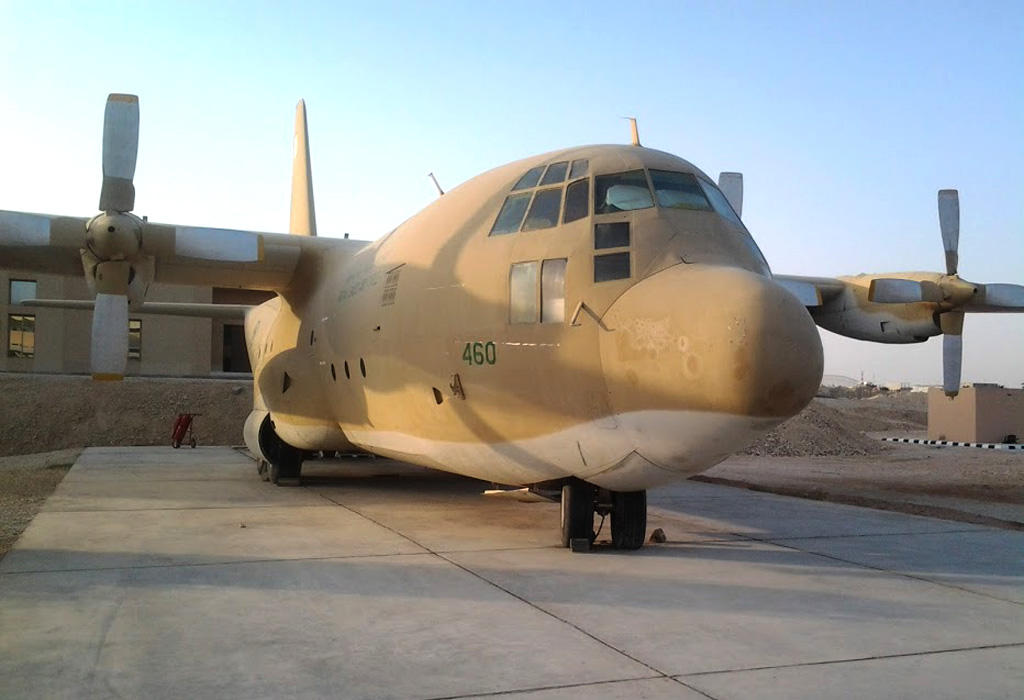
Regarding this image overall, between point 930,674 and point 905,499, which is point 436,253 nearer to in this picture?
point 930,674

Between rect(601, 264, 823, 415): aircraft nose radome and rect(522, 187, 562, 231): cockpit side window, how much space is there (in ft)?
5.19

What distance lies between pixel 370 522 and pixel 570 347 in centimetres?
435

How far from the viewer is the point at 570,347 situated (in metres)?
7.65

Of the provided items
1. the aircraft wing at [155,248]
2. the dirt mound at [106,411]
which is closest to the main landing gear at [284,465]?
the aircraft wing at [155,248]

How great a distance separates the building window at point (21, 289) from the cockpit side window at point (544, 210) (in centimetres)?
3833

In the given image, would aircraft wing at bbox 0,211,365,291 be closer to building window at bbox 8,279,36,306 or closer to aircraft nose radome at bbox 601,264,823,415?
aircraft nose radome at bbox 601,264,823,415

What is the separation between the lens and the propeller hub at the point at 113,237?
1205 centimetres

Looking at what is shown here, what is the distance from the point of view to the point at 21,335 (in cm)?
4072

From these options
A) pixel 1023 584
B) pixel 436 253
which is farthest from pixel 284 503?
pixel 1023 584

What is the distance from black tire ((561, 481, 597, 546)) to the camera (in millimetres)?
8570

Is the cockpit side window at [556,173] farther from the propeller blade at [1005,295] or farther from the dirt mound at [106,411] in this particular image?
the dirt mound at [106,411]

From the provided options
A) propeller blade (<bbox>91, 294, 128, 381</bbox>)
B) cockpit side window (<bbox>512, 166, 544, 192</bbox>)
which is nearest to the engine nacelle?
cockpit side window (<bbox>512, 166, 544, 192</bbox>)

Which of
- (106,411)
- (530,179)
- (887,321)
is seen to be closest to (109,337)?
(530,179)

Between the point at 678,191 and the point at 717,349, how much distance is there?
2299 millimetres
